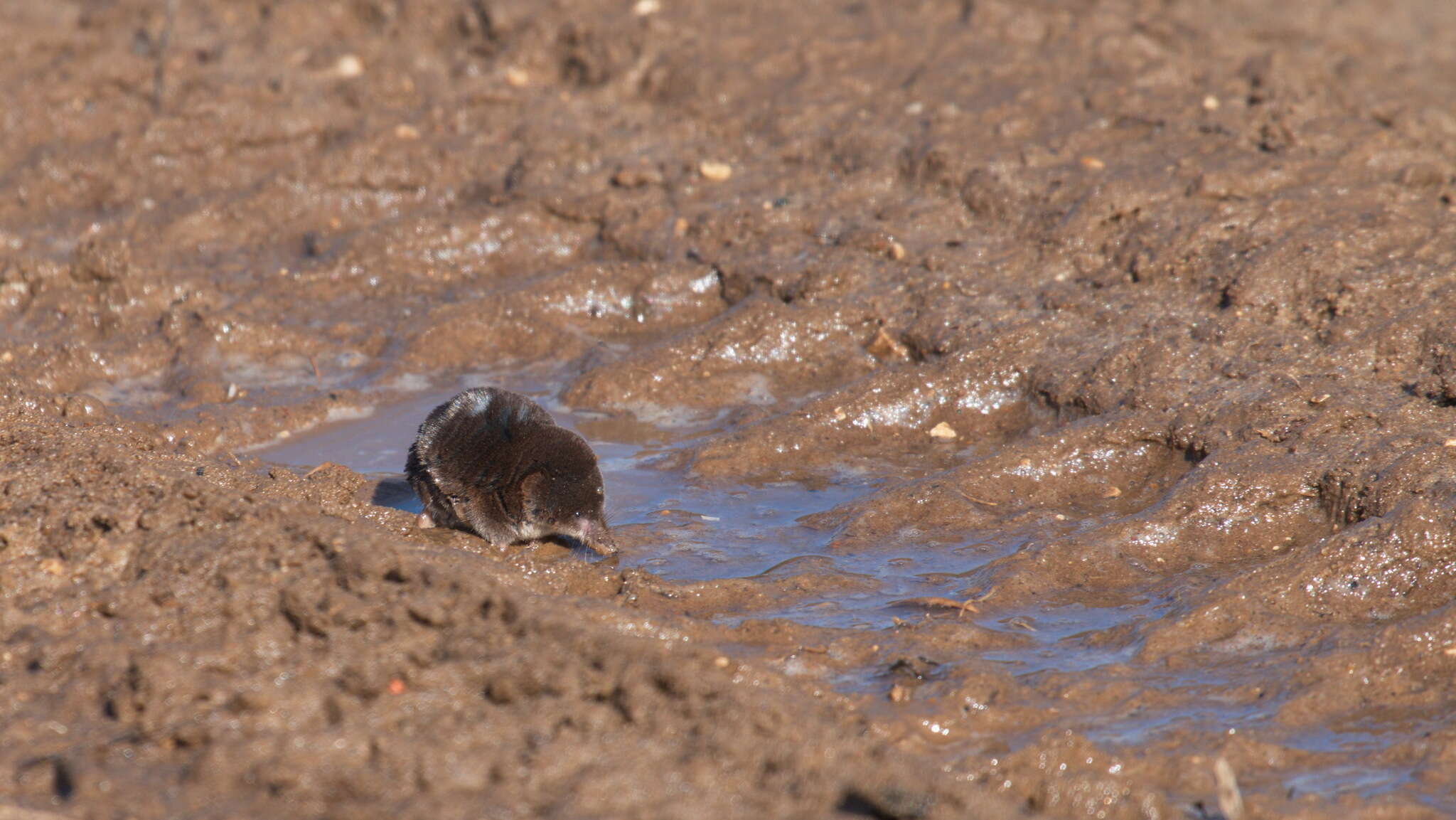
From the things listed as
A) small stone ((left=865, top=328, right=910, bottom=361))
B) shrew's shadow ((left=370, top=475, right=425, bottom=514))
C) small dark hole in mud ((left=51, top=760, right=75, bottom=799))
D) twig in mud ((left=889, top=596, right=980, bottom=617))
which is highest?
small stone ((left=865, top=328, right=910, bottom=361))

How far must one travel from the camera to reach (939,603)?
13.8ft

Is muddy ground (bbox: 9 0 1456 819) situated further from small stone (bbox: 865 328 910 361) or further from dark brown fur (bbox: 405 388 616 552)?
dark brown fur (bbox: 405 388 616 552)

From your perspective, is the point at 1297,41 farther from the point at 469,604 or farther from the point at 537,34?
the point at 469,604

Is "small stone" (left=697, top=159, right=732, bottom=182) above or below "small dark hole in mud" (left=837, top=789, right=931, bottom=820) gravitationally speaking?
above

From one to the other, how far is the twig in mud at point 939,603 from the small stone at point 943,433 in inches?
57.0

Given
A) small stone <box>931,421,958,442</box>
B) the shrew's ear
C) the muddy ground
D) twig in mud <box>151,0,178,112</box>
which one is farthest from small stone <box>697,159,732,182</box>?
twig in mud <box>151,0,178,112</box>

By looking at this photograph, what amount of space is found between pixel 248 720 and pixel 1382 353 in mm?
4746

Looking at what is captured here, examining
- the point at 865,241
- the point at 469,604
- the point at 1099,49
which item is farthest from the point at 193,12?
the point at 469,604

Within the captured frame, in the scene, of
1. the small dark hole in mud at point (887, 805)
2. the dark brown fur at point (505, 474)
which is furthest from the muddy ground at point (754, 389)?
the dark brown fur at point (505, 474)

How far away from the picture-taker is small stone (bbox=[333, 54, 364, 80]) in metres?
8.55

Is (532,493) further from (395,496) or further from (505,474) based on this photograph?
(395,496)

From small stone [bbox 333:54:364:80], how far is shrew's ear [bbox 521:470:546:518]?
4996 mm

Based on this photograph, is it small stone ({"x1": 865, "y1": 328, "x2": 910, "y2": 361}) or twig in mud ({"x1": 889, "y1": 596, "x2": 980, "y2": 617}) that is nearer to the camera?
Result: twig in mud ({"x1": 889, "y1": 596, "x2": 980, "y2": 617})

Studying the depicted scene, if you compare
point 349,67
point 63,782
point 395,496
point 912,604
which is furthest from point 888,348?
point 349,67
